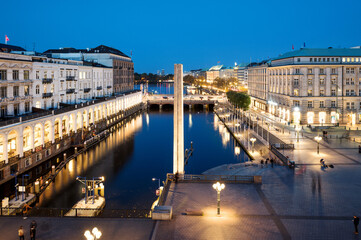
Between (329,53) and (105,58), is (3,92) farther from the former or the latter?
(329,53)

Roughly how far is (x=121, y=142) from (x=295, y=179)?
45773mm

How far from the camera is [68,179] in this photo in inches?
1829

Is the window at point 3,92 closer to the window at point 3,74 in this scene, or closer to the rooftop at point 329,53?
the window at point 3,74

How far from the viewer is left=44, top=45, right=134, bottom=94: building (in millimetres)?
111731

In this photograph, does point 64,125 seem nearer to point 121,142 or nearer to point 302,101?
point 121,142

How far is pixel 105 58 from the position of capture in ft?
387

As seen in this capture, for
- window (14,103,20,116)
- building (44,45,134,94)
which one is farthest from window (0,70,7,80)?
building (44,45,134,94)

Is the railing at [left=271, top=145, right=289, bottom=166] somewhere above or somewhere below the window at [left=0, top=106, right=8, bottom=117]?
below

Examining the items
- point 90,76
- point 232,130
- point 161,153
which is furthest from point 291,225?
point 90,76

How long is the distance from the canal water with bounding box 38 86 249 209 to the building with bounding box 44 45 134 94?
3222 cm

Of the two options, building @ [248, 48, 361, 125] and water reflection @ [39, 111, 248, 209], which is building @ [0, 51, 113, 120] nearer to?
water reflection @ [39, 111, 248, 209]

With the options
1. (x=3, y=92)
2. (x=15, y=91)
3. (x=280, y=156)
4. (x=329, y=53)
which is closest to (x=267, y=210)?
(x=280, y=156)

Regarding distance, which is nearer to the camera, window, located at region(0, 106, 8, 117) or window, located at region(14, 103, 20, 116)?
window, located at region(0, 106, 8, 117)

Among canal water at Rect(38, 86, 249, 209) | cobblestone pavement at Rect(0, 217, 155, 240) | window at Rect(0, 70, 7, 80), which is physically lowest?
canal water at Rect(38, 86, 249, 209)
